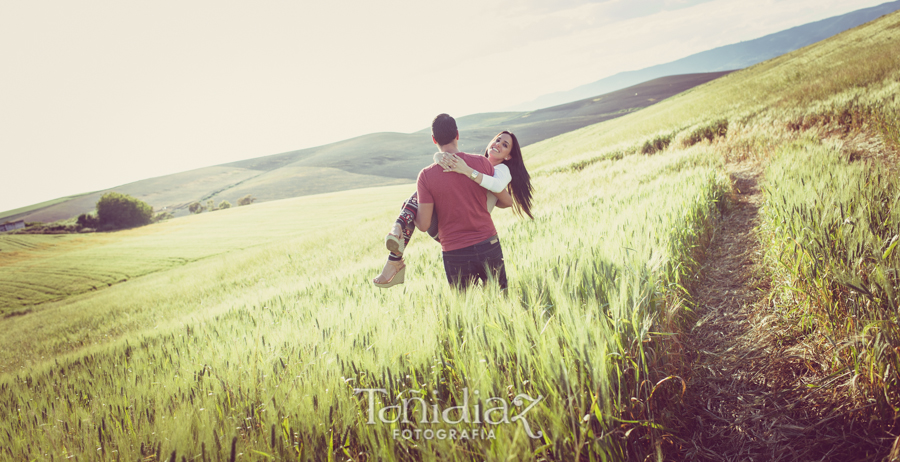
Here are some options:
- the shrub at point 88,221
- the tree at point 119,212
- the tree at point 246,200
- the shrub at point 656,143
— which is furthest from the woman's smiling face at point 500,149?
the tree at point 246,200

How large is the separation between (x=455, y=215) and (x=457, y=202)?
4.5 inches

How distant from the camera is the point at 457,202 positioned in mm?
2869

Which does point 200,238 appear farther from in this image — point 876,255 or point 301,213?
point 876,255

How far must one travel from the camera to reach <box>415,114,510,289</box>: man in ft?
9.33

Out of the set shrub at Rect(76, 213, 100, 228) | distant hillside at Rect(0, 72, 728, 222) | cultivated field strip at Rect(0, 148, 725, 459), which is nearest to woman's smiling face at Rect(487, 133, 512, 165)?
cultivated field strip at Rect(0, 148, 725, 459)

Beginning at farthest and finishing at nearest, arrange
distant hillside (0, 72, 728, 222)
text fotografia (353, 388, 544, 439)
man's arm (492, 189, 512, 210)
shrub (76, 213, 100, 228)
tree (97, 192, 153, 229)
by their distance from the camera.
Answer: distant hillside (0, 72, 728, 222) → tree (97, 192, 153, 229) → shrub (76, 213, 100, 228) → man's arm (492, 189, 512, 210) → text fotografia (353, 388, 544, 439)

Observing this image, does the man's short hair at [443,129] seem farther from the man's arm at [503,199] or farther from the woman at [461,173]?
the man's arm at [503,199]

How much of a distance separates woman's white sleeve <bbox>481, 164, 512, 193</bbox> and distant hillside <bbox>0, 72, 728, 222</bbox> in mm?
72850

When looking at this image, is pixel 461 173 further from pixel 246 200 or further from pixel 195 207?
pixel 195 207

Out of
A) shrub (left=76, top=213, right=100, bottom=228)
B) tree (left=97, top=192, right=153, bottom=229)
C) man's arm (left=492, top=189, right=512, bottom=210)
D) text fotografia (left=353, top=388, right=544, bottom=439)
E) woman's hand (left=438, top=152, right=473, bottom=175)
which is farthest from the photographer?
tree (left=97, top=192, right=153, bottom=229)

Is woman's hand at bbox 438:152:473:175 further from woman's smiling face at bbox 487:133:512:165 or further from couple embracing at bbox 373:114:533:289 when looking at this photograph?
woman's smiling face at bbox 487:133:512:165

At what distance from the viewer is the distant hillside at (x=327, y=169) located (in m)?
74.5

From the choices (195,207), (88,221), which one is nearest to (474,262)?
(88,221)

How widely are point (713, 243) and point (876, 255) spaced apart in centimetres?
279
